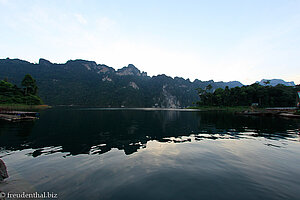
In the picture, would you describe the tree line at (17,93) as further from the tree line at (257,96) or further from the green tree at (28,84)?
the tree line at (257,96)

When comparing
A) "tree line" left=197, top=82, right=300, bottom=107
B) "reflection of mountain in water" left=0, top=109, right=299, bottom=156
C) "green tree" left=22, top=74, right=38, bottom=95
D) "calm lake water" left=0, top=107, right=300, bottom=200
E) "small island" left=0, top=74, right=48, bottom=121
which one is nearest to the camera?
"calm lake water" left=0, top=107, right=300, bottom=200

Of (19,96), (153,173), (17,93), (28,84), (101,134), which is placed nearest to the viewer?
(153,173)

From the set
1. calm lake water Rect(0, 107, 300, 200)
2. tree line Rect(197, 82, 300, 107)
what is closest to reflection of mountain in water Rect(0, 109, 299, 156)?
calm lake water Rect(0, 107, 300, 200)

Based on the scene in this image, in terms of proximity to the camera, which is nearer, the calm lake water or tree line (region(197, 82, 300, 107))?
the calm lake water

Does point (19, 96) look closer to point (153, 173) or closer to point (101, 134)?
point (101, 134)

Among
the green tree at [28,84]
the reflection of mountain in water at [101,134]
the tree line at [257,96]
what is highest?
the green tree at [28,84]

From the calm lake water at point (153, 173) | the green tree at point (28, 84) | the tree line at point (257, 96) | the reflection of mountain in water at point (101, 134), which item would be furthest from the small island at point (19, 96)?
the tree line at point (257, 96)

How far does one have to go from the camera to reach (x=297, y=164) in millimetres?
10305

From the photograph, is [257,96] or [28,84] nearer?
[28,84]

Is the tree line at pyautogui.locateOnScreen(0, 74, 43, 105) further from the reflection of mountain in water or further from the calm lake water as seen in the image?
the calm lake water

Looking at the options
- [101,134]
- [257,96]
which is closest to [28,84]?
[101,134]

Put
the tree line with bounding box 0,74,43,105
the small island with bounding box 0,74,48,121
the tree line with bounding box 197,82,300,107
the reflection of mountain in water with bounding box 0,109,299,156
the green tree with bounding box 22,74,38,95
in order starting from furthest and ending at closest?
the tree line with bounding box 197,82,300,107 → the green tree with bounding box 22,74,38,95 → the tree line with bounding box 0,74,43,105 → the small island with bounding box 0,74,48,121 → the reflection of mountain in water with bounding box 0,109,299,156

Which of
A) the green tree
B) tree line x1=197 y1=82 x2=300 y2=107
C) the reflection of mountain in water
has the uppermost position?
the green tree

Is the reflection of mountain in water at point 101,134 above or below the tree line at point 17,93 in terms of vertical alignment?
below
